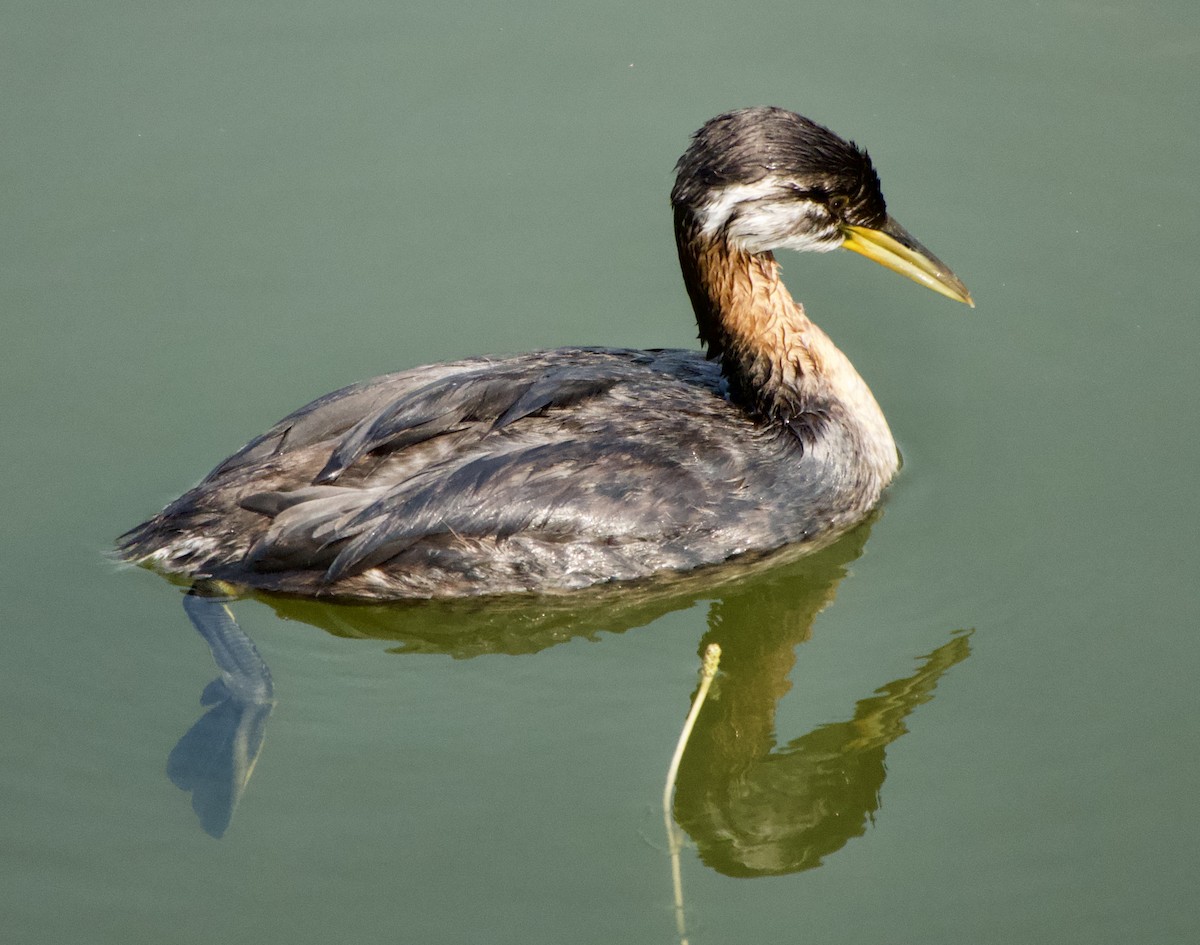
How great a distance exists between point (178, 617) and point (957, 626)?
317 cm

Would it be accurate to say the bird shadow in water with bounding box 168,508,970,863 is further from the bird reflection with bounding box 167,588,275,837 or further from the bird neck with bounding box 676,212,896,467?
the bird neck with bounding box 676,212,896,467

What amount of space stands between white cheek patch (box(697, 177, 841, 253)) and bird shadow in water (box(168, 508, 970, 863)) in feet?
4.21

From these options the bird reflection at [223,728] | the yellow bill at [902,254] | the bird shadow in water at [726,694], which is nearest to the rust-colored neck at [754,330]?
the yellow bill at [902,254]

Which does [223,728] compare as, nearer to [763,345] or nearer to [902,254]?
[763,345]

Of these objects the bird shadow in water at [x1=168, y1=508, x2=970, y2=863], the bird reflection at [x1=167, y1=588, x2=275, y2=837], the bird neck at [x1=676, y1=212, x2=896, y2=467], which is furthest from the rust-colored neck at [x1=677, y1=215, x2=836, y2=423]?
the bird reflection at [x1=167, y1=588, x2=275, y2=837]

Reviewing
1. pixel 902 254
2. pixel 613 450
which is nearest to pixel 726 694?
pixel 613 450

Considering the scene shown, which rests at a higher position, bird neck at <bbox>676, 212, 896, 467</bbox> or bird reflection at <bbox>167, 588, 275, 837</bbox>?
bird neck at <bbox>676, 212, 896, 467</bbox>

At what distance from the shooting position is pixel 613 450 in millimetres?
6230

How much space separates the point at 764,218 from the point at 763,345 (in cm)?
55

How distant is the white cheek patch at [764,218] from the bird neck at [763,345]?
0.24 ft

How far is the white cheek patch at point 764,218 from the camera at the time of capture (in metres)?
6.43

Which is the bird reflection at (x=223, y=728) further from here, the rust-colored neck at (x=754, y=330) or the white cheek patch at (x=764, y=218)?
the white cheek patch at (x=764, y=218)

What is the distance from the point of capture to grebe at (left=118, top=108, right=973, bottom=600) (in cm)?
612

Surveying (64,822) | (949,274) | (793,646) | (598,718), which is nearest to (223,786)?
(64,822)
